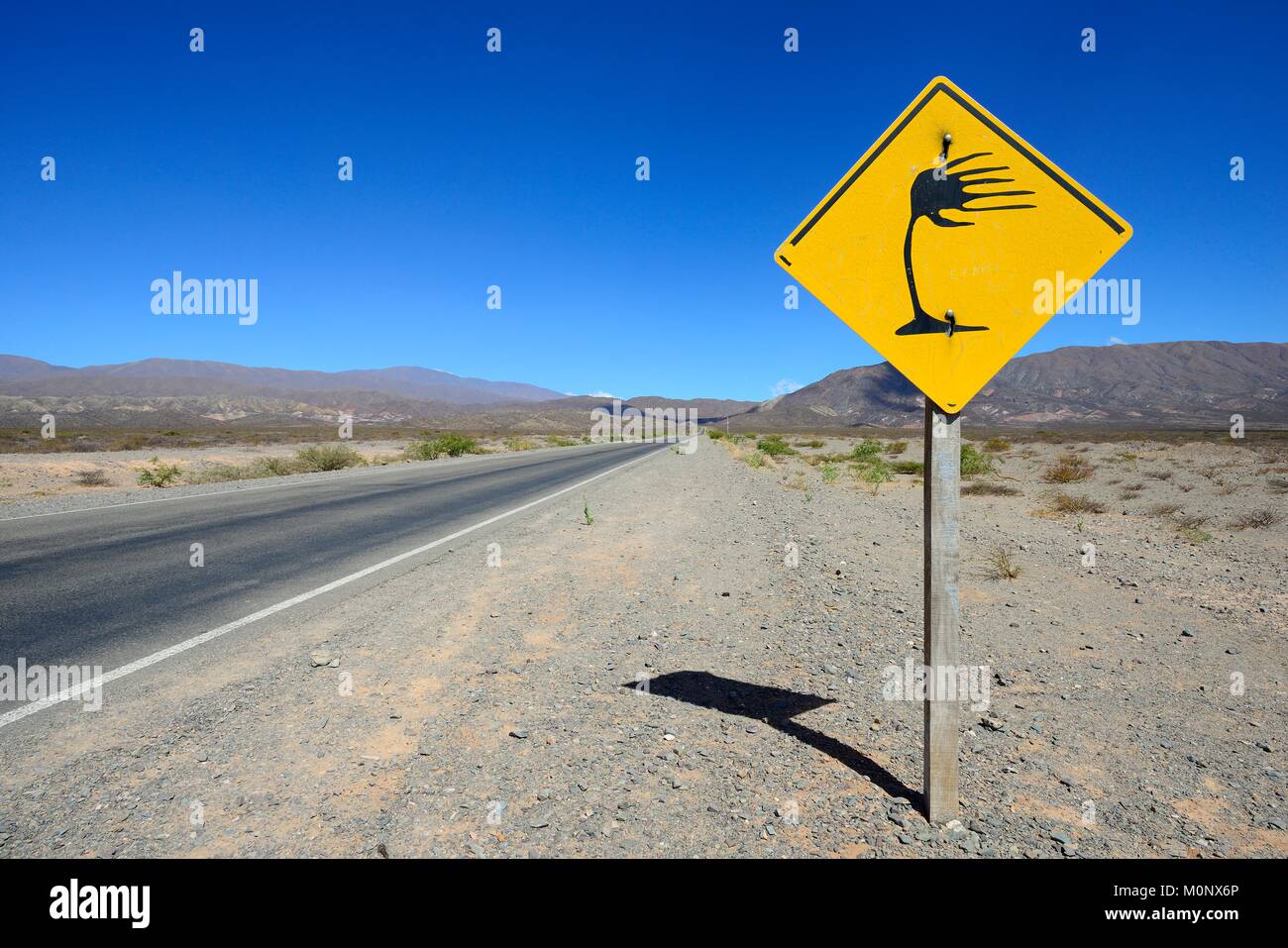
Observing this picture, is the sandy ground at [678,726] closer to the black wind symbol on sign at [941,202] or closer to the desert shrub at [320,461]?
the black wind symbol on sign at [941,202]

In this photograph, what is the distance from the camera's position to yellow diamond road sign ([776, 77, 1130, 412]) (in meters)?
2.41

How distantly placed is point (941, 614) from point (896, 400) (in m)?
178

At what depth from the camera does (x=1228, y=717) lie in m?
3.42

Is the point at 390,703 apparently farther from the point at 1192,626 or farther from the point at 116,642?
the point at 1192,626

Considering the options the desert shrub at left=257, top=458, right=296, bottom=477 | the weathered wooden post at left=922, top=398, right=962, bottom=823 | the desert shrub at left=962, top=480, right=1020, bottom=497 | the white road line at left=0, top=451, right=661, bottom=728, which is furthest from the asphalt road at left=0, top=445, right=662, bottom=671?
the desert shrub at left=962, top=480, right=1020, bottom=497

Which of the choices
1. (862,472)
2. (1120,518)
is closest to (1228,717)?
(1120,518)

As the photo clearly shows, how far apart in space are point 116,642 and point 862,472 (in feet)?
60.0

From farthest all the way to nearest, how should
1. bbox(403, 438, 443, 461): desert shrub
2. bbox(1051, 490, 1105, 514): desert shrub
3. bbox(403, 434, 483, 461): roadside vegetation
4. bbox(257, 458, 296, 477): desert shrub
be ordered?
bbox(403, 434, 483, 461): roadside vegetation
bbox(403, 438, 443, 461): desert shrub
bbox(257, 458, 296, 477): desert shrub
bbox(1051, 490, 1105, 514): desert shrub

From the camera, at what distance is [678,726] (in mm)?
3277

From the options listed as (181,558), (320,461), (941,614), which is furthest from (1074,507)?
(320,461)

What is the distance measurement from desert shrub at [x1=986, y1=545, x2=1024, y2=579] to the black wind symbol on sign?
16.2 feet

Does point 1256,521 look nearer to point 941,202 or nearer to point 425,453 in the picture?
point 941,202

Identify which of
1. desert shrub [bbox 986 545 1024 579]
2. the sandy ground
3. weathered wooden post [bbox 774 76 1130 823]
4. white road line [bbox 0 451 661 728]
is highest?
weathered wooden post [bbox 774 76 1130 823]

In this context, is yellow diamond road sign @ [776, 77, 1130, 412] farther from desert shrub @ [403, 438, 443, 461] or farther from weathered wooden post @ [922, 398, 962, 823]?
desert shrub @ [403, 438, 443, 461]
